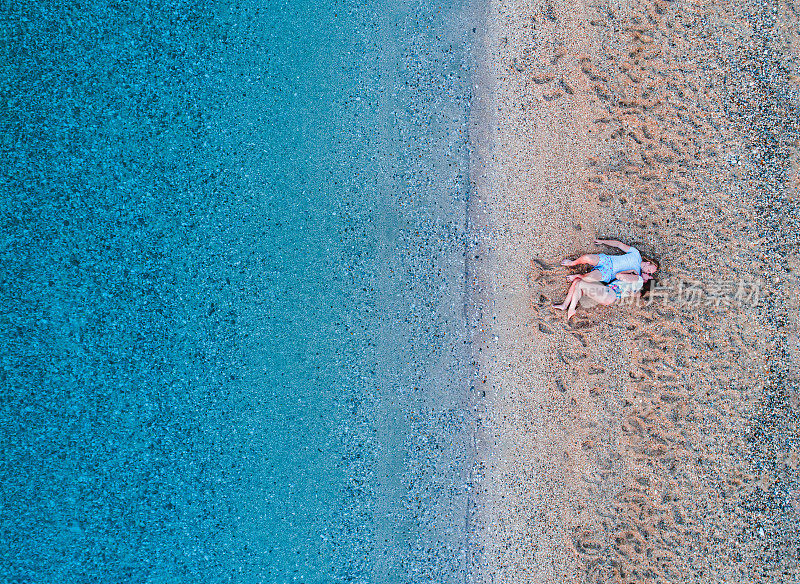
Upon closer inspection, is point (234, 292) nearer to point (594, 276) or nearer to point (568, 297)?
point (568, 297)

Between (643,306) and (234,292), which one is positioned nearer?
(234,292)

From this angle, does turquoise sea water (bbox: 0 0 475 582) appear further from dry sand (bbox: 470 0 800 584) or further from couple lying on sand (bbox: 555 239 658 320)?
couple lying on sand (bbox: 555 239 658 320)

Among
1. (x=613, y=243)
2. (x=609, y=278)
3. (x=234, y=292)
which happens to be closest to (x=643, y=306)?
(x=609, y=278)

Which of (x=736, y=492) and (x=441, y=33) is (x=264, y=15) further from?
(x=736, y=492)

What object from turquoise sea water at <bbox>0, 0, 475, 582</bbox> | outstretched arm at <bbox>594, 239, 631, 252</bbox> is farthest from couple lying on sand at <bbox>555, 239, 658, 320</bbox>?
turquoise sea water at <bbox>0, 0, 475, 582</bbox>

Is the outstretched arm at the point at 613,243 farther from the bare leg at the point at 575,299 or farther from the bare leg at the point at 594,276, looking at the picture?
the bare leg at the point at 575,299

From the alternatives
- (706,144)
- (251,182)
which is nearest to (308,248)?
(251,182)

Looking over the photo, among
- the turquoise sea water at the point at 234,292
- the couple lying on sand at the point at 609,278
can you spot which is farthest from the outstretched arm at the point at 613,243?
the turquoise sea water at the point at 234,292
